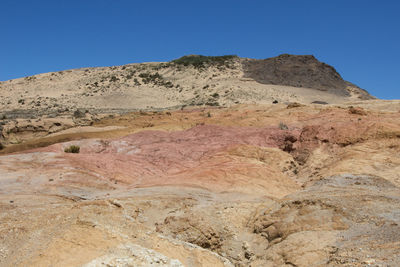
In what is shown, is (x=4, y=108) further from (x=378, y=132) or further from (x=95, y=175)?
(x=378, y=132)

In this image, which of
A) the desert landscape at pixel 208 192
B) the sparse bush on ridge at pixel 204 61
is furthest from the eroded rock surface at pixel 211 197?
the sparse bush on ridge at pixel 204 61

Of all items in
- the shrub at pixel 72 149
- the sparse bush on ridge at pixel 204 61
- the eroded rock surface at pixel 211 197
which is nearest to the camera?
the eroded rock surface at pixel 211 197

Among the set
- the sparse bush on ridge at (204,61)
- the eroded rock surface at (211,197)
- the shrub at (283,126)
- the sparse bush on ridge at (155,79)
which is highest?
the sparse bush on ridge at (204,61)

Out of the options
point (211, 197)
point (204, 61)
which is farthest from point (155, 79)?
point (211, 197)

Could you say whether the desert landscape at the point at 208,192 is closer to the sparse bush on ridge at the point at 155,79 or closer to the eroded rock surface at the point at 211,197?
the eroded rock surface at the point at 211,197

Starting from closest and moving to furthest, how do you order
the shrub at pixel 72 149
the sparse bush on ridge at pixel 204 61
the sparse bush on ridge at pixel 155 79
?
the shrub at pixel 72 149, the sparse bush on ridge at pixel 155 79, the sparse bush on ridge at pixel 204 61

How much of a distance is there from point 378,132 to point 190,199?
27.8 feet

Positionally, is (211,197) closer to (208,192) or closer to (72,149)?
(208,192)

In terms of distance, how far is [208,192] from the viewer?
11.1 meters

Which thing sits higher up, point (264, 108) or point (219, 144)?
point (264, 108)

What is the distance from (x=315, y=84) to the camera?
53531 millimetres

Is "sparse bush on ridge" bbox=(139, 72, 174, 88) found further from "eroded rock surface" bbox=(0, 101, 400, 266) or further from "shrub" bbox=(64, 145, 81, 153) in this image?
"shrub" bbox=(64, 145, 81, 153)

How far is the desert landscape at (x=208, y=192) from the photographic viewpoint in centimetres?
619

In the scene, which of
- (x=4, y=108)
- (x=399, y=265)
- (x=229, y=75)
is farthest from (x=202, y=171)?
(x=229, y=75)
